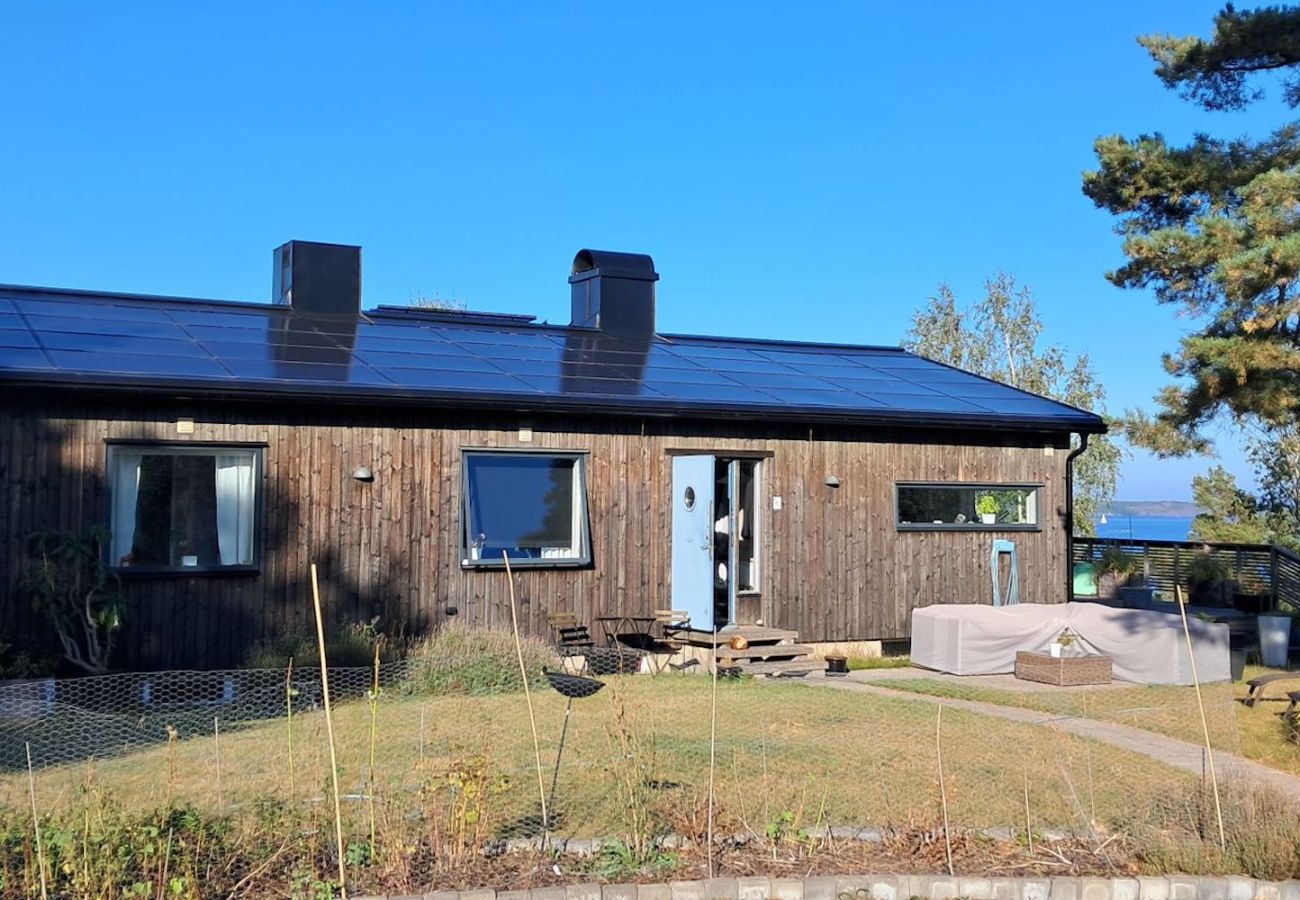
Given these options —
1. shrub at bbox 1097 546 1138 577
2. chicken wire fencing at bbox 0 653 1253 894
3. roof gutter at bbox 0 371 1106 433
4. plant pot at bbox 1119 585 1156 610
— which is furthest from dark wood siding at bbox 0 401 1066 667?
shrub at bbox 1097 546 1138 577

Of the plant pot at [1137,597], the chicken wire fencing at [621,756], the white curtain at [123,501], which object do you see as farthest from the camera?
the plant pot at [1137,597]

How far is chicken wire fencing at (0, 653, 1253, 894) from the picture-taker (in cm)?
655

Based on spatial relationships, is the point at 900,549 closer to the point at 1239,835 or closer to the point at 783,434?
the point at 783,434

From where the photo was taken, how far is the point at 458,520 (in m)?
13.8

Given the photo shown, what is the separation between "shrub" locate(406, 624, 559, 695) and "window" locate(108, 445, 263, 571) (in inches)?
80.0

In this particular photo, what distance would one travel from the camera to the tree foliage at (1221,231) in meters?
14.5

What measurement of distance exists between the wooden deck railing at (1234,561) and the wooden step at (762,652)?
7.64 meters

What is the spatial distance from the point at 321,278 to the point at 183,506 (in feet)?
17.7

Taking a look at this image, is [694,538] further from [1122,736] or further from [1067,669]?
[1122,736]

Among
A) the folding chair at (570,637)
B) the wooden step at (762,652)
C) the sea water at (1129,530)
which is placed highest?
Result: the sea water at (1129,530)

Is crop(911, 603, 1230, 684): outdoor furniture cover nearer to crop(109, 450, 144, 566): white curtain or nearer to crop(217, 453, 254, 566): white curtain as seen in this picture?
crop(217, 453, 254, 566): white curtain

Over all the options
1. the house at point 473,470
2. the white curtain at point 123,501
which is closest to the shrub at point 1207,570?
the house at point 473,470

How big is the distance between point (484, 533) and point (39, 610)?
4.28 meters

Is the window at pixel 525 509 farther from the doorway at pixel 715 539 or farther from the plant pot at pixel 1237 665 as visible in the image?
the plant pot at pixel 1237 665
